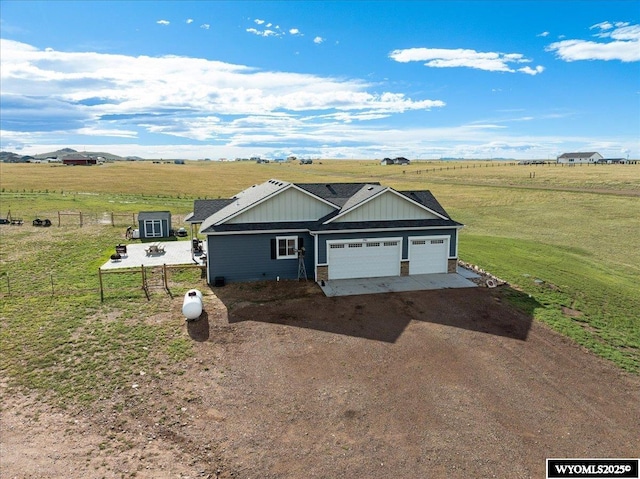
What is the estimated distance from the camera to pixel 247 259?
22.7m

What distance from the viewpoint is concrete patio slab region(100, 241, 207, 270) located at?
1038 inches

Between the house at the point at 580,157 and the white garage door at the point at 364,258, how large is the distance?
185104mm

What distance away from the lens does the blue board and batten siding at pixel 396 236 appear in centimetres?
2245

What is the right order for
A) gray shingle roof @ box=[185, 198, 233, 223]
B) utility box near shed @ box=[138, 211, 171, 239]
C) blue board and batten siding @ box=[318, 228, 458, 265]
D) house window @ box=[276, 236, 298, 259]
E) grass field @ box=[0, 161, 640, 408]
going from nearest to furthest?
grass field @ box=[0, 161, 640, 408], blue board and batten siding @ box=[318, 228, 458, 265], house window @ box=[276, 236, 298, 259], gray shingle roof @ box=[185, 198, 233, 223], utility box near shed @ box=[138, 211, 171, 239]

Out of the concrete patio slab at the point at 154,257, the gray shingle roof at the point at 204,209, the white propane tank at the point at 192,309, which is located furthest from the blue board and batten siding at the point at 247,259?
the white propane tank at the point at 192,309

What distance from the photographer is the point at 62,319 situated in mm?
17281

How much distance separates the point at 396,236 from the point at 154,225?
22.0 m

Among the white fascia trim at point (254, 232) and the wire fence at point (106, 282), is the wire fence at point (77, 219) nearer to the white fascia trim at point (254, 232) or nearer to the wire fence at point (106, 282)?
the wire fence at point (106, 282)

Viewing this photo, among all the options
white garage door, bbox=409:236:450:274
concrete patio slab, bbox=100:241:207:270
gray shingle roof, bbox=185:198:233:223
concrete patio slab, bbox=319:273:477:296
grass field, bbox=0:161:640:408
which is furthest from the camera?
gray shingle roof, bbox=185:198:233:223

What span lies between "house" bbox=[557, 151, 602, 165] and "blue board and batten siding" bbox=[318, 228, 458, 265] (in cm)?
18256

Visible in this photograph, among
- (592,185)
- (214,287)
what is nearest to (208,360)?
(214,287)

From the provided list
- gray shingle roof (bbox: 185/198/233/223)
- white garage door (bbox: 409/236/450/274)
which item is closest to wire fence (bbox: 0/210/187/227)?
gray shingle roof (bbox: 185/198/233/223)

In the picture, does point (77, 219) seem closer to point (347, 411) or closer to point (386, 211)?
point (386, 211)

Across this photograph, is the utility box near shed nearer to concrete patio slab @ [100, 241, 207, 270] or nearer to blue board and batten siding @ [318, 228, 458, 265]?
concrete patio slab @ [100, 241, 207, 270]
